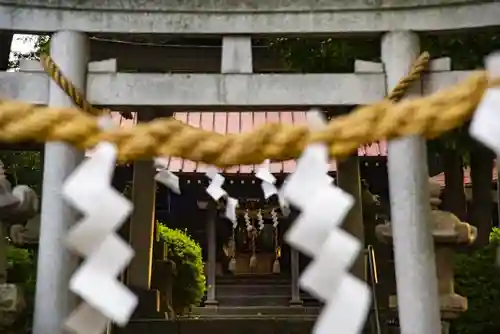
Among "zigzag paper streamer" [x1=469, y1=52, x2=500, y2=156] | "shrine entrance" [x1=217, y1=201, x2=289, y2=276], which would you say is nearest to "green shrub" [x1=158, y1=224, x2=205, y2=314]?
"shrine entrance" [x1=217, y1=201, x2=289, y2=276]

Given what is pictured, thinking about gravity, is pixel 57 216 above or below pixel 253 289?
above

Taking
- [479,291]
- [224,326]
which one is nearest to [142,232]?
[224,326]

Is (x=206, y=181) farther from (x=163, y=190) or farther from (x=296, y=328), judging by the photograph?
(x=296, y=328)

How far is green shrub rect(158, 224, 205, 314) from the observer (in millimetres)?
9734

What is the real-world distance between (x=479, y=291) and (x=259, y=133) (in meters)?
6.54

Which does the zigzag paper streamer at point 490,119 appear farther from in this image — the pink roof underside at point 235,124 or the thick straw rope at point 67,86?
the pink roof underside at point 235,124

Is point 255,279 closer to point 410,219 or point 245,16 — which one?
point 410,219

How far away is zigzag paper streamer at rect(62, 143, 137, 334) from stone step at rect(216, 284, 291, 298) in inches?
518

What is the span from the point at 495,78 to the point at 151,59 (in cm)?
572

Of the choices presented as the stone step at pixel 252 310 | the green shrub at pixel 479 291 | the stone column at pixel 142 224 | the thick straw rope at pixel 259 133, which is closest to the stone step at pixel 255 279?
the stone step at pixel 252 310

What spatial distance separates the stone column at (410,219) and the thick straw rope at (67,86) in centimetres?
222

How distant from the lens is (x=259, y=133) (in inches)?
71.8

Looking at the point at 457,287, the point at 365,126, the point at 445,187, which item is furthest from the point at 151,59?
the point at 365,126

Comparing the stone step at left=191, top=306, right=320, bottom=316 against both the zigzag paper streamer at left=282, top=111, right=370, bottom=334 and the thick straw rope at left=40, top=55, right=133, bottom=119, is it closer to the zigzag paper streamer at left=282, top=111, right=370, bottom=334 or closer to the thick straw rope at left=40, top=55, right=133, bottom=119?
the thick straw rope at left=40, top=55, right=133, bottom=119
